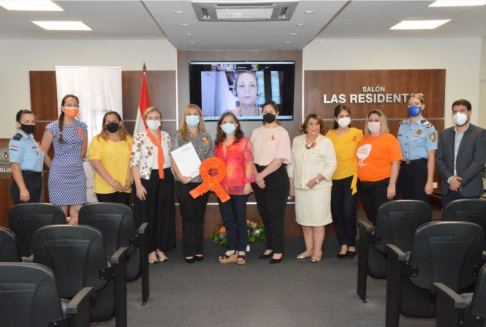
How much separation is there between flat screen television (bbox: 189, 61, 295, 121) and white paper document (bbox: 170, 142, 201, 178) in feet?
7.78

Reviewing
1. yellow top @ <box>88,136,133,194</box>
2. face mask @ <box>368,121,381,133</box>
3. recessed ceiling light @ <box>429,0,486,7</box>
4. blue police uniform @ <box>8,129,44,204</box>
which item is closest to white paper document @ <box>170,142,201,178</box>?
yellow top @ <box>88,136,133,194</box>

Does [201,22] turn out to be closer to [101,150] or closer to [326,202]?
[101,150]

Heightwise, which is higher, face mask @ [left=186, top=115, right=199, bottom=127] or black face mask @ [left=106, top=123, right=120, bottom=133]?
face mask @ [left=186, top=115, right=199, bottom=127]

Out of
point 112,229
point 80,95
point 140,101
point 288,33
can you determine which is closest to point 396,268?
point 112,229

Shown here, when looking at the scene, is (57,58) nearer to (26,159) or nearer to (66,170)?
(26,159)

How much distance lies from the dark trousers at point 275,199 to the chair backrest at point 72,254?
2876mm

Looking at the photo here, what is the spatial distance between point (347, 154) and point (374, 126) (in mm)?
477

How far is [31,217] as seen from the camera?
382cm

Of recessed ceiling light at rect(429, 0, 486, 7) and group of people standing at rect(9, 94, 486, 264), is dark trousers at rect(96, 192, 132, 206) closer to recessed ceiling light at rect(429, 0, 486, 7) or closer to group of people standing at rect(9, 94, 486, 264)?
group of people standing at rect(9, 94, 486, 264)

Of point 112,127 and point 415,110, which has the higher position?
point 415,110

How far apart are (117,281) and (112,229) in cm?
69

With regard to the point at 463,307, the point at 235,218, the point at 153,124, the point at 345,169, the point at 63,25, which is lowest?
the point at 235,218

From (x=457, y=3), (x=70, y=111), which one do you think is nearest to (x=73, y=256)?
(x=70, y=111)

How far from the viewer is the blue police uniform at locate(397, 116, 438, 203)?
5.51 m
